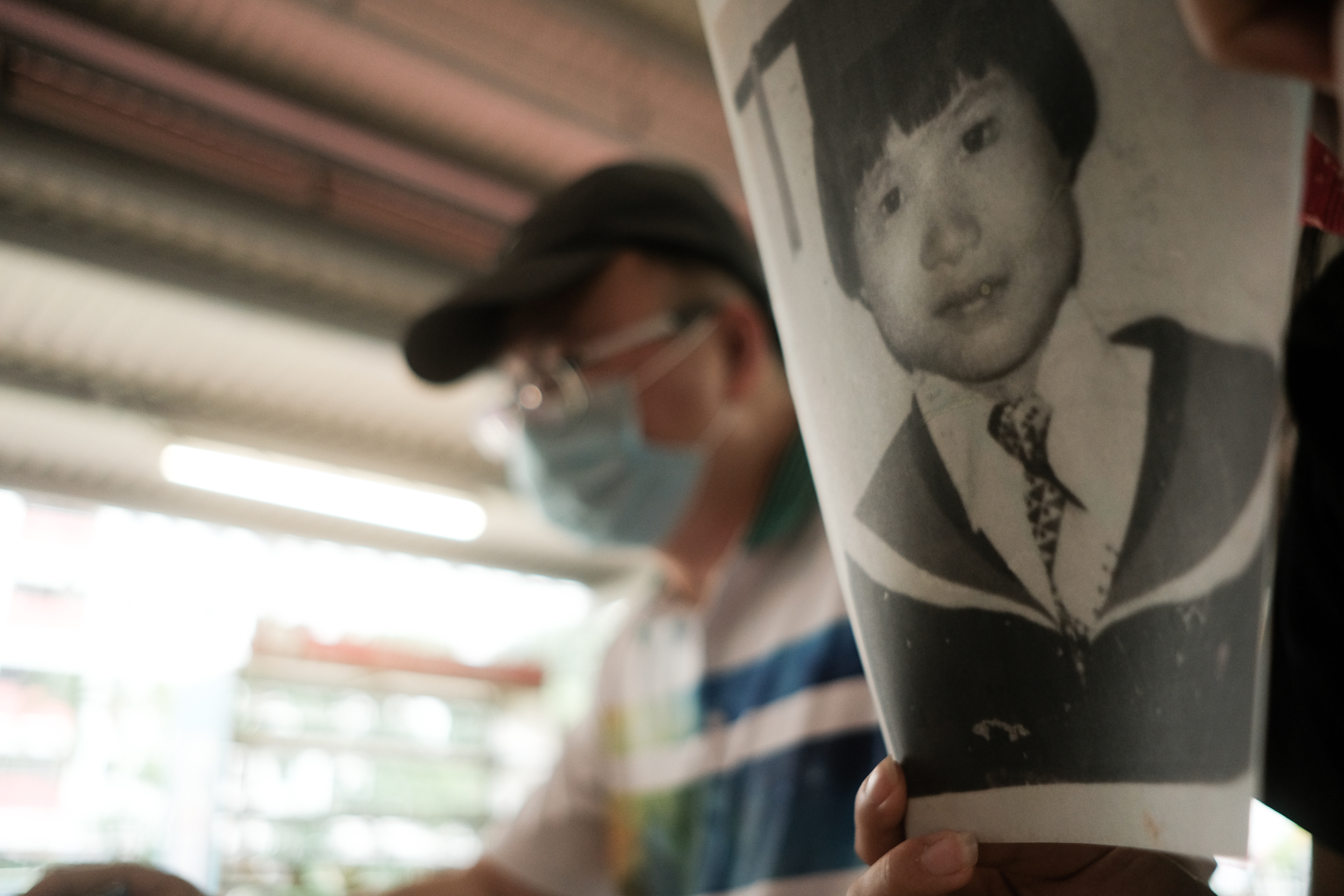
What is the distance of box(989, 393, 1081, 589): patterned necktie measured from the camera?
22cm

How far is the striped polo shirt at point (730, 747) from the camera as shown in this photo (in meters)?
0.68

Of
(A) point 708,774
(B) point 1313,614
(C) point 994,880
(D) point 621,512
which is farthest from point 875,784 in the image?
(D) point 621,512

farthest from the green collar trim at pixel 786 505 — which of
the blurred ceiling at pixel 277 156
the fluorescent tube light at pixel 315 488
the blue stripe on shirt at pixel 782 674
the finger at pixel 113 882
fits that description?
the fluorescent tube light at pixel 315 488

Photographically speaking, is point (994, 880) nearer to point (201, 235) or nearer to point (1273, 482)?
point (1273, 482)

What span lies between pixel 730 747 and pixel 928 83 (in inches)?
26.3

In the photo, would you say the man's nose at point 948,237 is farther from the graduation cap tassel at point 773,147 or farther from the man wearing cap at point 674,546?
the man wearing cap at point 674,546

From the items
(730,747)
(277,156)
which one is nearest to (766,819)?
(730,747)

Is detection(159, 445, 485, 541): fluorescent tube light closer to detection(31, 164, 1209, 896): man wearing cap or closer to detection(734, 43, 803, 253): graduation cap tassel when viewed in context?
detection(31, 164, 1209, 896): man wearing cap

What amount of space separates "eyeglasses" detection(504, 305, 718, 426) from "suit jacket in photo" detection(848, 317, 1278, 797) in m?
0.98

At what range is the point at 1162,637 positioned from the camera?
215 mm

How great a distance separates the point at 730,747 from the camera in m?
0.80

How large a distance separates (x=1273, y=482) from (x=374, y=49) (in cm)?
238

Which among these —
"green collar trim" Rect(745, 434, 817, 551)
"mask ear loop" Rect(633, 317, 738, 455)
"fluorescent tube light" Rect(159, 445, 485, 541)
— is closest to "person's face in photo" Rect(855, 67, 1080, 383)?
"green collar trim" Rect(745, 434, 817, 551)

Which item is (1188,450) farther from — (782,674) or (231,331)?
(231,331)
